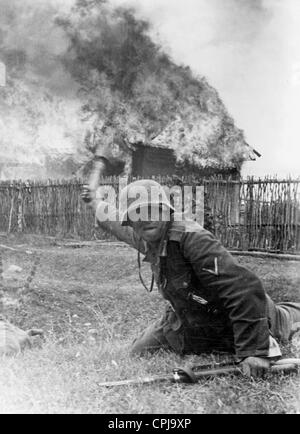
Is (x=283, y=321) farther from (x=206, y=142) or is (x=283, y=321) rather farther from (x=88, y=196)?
(x=206, y=142)

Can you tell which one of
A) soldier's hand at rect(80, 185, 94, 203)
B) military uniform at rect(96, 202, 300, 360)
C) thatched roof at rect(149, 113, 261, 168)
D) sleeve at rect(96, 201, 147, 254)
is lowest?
military uniform at rect(96, 202, 300, 360)

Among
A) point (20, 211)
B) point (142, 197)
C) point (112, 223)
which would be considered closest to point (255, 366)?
point (142, 197)

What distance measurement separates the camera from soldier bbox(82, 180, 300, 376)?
8.02ft

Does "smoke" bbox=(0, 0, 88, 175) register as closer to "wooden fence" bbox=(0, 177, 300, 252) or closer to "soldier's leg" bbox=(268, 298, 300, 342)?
"wooden fence" bbox=(0, 177, 300, 252)

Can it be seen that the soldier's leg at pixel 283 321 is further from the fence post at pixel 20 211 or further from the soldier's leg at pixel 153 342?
the fence post at pixel 20 211

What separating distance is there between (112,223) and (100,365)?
2.80 ft

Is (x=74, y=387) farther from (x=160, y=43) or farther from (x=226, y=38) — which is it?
(x=160, y=43)

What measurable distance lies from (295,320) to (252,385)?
0.97m

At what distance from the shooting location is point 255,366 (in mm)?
2438

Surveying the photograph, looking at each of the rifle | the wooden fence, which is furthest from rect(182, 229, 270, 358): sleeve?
the wooden fence

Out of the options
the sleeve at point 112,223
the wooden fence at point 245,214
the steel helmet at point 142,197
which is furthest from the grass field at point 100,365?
the wooden fence at point 245,214

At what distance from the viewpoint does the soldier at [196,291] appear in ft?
8.02

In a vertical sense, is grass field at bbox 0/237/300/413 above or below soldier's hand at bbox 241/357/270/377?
below

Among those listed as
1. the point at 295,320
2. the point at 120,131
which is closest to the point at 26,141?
the point at 120,131
